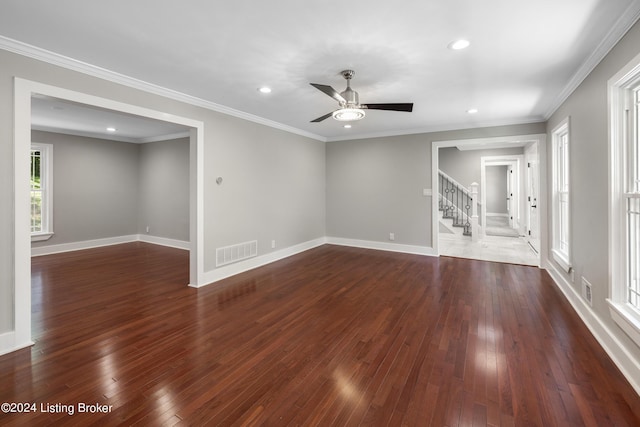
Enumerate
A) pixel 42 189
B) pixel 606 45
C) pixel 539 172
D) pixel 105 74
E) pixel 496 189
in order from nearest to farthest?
pixel 606 45
pixel 105 74
pixel 539 172
pixel 42 189
pixel 496 189

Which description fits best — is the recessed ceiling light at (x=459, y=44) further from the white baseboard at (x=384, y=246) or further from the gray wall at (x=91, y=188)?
the gray wall at (x=91, y=188)

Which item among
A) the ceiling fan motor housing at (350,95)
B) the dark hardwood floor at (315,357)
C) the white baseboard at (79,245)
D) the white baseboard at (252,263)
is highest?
the ceiling fan motor housing at (350,95)

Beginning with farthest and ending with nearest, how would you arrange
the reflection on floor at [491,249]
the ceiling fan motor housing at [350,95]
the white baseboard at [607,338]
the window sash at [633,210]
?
the reflection on floor at [491,249]
the ceiling fan motor housing at [350,95]
the window sash at [633,210]
the white baseboard at [607,338]

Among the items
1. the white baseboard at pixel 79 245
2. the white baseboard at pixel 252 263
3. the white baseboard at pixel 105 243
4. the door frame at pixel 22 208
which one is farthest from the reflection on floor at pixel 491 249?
the white baseboard at pixel 79 245

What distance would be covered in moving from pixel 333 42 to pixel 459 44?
1.09 m

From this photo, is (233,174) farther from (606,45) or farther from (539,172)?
(539,172)

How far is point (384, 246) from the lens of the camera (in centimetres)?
640

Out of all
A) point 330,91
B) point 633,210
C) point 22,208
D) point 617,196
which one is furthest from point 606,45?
point 22,208

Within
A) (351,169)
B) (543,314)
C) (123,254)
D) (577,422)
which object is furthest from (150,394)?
(351,169)

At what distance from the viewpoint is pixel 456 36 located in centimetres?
239

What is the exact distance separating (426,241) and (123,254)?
6247 millimetres

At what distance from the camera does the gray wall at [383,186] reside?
19.3 ft

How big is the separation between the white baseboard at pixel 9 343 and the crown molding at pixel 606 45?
5304 millimetres

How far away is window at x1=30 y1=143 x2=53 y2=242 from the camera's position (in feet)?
19.5
